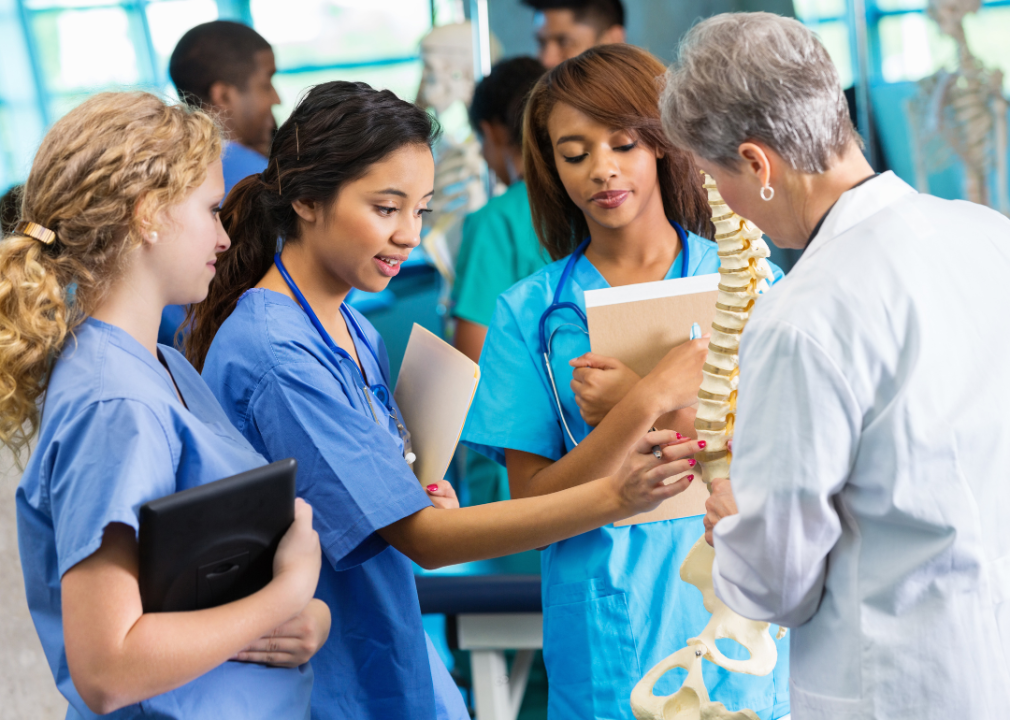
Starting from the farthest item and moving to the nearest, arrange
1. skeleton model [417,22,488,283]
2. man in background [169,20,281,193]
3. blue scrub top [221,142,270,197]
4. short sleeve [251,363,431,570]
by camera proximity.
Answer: skeleton model [417,22,488,283]
man in background [169,20,281,193]
blue scrub top [221,142,270,197]
short sleeve [251,363,431,570]

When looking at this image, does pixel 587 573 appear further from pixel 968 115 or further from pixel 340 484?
pixel 968 115

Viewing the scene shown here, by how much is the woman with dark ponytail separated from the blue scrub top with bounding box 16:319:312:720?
124mm

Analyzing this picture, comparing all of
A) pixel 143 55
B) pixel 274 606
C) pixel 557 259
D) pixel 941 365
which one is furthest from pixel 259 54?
pixel 941 365

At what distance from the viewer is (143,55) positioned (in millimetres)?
3949

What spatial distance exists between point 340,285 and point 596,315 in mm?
332

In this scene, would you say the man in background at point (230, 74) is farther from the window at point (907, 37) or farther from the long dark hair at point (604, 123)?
the window at point (907, 37)

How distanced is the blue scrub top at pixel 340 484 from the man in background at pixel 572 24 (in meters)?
2.24

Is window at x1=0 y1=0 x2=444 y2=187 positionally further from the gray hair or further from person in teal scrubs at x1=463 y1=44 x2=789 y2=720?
the gray hair

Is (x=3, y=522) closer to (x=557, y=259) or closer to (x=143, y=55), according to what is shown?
(x=557, y=259)

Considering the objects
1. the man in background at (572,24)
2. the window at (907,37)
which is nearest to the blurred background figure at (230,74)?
the man in background at (572,24)

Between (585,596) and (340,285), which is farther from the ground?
(340,285)

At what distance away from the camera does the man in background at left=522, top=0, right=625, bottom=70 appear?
310cm

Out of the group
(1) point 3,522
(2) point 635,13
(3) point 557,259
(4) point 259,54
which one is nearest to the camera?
(3) point 557,259

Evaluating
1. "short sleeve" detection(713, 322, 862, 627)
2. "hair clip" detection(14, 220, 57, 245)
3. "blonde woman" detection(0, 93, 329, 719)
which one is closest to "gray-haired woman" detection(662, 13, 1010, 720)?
"short sleeve" detection(713, 322, 862, 627)
